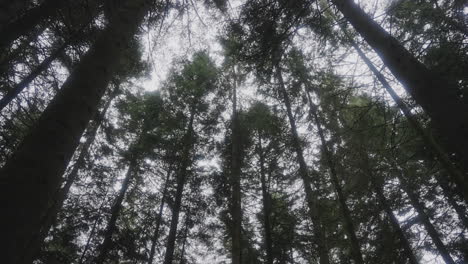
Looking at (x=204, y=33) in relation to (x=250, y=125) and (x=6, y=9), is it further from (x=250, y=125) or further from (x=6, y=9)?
(x=250, y=125)

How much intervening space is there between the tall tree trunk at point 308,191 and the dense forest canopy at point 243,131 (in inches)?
2.0

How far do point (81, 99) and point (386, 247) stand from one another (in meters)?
6.17

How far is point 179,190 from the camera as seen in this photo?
10344 mm

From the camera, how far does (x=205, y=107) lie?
514 inches

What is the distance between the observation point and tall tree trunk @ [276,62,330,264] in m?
7.88

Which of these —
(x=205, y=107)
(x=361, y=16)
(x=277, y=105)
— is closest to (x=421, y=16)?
(x=361, y=16)

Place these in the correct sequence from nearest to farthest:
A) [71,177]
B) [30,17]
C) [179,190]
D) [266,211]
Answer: [30,17] < [266,211] < [179,190] < [71,177]

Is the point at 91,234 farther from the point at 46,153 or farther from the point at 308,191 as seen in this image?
the point at 46,153

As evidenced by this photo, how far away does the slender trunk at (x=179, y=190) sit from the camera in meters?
9.09

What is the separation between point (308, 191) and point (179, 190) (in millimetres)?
4604

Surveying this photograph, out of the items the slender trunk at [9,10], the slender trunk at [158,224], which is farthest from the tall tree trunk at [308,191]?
the slender trunk at [158,224]

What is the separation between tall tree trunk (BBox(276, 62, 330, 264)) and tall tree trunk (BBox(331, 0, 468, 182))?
2.45 m

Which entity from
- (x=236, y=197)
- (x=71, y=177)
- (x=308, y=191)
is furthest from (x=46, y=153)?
(x=71, y=177)

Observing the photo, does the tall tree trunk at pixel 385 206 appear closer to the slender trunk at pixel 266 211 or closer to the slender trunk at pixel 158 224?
the slender trunk at pixel 266 211
